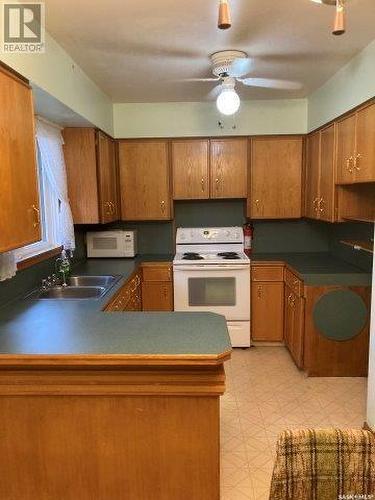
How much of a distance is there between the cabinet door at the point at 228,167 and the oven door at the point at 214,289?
2.67 feet

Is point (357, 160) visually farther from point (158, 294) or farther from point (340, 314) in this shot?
point (158, 294)

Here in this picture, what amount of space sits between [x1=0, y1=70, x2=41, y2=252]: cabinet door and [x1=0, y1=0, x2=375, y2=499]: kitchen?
0.04 feet

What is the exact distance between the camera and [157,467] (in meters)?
1.69

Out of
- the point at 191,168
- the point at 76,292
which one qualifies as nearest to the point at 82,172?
the point at 76,292

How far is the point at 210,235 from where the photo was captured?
4.28 metres

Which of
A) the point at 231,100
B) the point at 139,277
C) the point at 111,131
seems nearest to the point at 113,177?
the point at 111,131

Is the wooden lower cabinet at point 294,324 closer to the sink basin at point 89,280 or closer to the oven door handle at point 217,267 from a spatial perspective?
the oven door handle at point 217,267

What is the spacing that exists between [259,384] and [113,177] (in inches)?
92.7

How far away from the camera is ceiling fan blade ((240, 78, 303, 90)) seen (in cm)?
328

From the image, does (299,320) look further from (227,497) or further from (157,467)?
(157,467)

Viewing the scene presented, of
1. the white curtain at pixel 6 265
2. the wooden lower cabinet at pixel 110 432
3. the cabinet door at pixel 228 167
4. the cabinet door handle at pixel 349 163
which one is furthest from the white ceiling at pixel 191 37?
the wooden lower cabinet at pixel 110 432

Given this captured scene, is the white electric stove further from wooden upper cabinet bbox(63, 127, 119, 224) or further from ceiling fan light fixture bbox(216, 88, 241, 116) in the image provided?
ceiling fan light fixture bbox(216, 88, 241, 116)

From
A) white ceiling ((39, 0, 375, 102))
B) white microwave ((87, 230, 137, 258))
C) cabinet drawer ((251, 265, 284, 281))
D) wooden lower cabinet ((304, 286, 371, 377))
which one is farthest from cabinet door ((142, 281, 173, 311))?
white ceiling ((39, 0, 375, 102))

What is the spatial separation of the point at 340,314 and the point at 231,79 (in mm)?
2034
